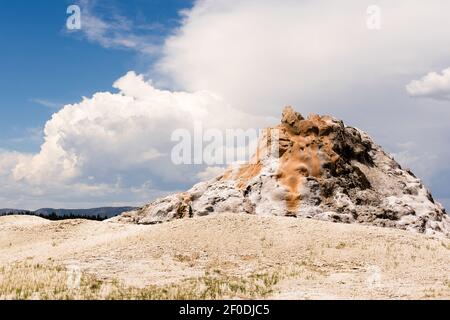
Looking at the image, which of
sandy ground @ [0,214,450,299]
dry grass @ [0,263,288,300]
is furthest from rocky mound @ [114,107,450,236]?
dry grass @ [0,263,288,300]

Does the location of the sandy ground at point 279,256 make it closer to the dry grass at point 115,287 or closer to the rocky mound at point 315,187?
the dry grass at point 115,287

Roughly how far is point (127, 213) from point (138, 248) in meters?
33.2

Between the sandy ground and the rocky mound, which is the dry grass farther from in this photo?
the rocky mound

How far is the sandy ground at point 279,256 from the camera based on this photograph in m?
28.6

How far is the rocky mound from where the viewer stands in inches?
2296

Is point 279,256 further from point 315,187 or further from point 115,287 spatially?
point 315,187

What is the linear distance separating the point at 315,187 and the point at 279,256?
23.5 metres

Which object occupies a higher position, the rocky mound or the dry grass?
the rocky mound

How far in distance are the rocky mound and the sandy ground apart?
1337 cm

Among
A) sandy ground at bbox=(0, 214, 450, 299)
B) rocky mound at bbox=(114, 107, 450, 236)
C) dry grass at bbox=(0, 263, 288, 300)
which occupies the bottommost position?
dry grass at bbox=(0, 263, 288, 300)

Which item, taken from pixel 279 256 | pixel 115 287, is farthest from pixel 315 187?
pixel 115 287

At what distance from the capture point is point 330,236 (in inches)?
1644
